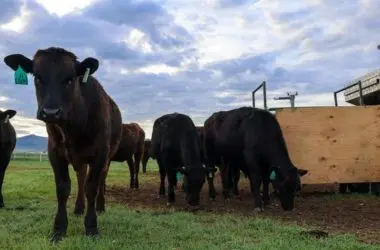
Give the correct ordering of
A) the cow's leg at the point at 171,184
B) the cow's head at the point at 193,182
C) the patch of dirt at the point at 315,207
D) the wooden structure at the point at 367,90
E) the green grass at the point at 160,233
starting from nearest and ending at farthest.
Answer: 1. the green grass at the point at 160,233
2. the patch of dirt at the point at 315,207
3. the cow's head at the point at 193,182
4. the cow's leg at the point at 171,184
5. the wooden structure at the point at 367,90

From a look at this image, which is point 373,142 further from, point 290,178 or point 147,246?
point 147,246

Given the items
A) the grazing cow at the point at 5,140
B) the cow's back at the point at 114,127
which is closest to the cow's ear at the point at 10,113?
the grazing cow at the point at 5,140

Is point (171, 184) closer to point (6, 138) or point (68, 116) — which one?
point (6, 138)

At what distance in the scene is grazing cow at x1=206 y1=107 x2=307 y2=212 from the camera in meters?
10.4

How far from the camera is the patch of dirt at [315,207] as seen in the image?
830 centimetres

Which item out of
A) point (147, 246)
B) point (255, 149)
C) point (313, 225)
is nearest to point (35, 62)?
point (147, 246)

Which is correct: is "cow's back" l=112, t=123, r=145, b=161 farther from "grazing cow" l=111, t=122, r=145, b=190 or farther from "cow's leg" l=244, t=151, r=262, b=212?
"cow's leg" l=244, t=151, r=262, b=212

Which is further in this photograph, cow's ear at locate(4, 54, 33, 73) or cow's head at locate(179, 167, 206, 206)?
cow's head at locate(179, 167, 206, 206)

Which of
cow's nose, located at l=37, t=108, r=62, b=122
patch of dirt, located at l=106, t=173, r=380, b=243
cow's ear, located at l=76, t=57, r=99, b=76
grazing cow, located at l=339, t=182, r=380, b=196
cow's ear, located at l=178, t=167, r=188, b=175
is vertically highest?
cow's ear, located at l=76, t=57, r=99, b=76

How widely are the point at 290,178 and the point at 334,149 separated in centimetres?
300

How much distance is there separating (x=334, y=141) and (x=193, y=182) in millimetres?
4266

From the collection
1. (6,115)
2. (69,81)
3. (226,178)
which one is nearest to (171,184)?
(226,178)

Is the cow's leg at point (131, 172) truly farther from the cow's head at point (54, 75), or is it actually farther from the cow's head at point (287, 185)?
the cow's head at point (54, 75)

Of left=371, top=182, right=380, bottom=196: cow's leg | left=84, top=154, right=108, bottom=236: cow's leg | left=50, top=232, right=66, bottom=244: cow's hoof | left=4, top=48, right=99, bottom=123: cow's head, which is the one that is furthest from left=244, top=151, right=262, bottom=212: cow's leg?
Result: left=4, top=48, right=99, bottom=123: cow's head
